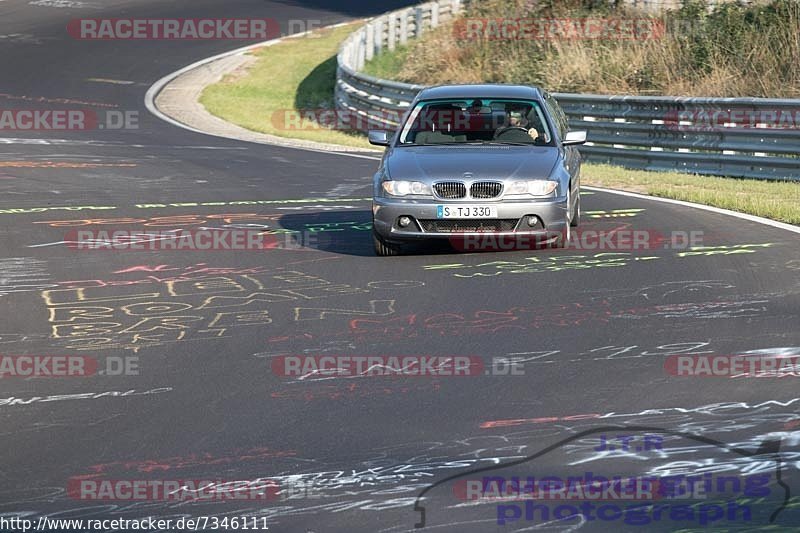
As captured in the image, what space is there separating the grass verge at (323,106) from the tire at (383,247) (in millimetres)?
4400

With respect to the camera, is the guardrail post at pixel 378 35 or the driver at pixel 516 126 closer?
the driver at pixel 516 126

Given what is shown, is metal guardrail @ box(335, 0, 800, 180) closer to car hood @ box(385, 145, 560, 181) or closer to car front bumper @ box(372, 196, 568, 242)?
car hood @ box(385, 145, 560, 181)

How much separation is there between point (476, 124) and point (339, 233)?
184 centimetres

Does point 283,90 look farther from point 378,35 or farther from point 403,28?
point 403,28

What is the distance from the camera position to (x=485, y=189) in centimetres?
1200

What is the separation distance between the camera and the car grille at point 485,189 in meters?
12.0

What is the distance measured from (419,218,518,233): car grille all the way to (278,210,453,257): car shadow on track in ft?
1.87
